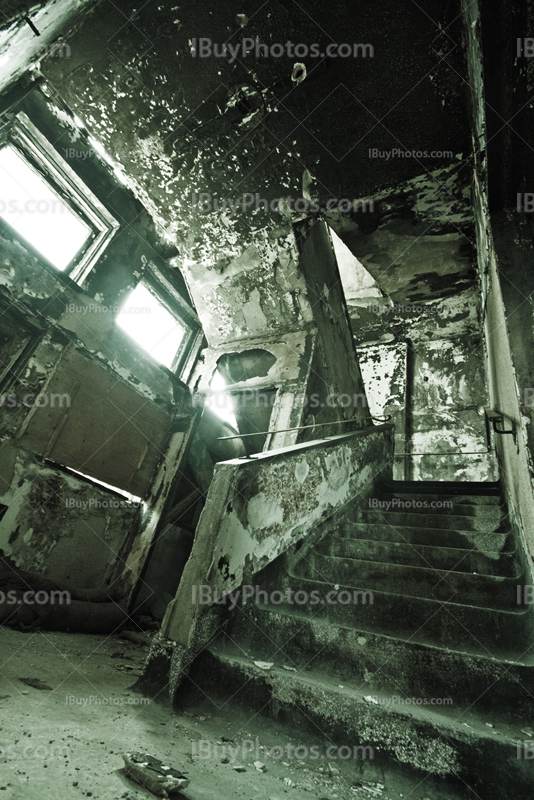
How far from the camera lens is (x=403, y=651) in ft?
5.87

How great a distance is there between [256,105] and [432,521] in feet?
11.6

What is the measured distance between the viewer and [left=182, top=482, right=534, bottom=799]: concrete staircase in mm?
1423

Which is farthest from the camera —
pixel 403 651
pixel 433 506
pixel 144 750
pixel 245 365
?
pixel 245 365

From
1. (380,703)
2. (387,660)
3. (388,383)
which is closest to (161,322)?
(388,383)

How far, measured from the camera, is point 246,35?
2467 millimetres

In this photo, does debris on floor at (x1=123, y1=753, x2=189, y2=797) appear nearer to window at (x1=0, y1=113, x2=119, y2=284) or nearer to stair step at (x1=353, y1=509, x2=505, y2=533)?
stair step at (x1=353, y1=509, x2=505, y2=533)

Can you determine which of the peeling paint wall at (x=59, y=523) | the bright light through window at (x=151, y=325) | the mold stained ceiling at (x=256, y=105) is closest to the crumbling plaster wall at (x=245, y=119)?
the mold stained ceiling at (x=256, y=105)

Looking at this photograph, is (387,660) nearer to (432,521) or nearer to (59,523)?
(432,521)

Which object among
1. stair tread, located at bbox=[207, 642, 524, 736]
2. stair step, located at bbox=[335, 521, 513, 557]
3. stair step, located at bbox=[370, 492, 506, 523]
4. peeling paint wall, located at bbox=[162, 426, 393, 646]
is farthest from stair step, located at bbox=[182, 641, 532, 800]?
stair step, located at bbox=[370, 492, 506, 523]

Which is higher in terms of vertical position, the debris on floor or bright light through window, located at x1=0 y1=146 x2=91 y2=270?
bright light through window, located at x1=0 y1=146 x2=91 y2=270

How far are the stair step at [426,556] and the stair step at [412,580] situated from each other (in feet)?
0.51

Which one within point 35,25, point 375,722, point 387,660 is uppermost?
point 35,25

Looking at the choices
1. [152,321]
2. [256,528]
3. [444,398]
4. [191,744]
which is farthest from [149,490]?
[444,398]

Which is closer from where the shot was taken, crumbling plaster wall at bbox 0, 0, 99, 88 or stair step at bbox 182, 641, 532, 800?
stair step at bbox 182, 641, 532, 800
